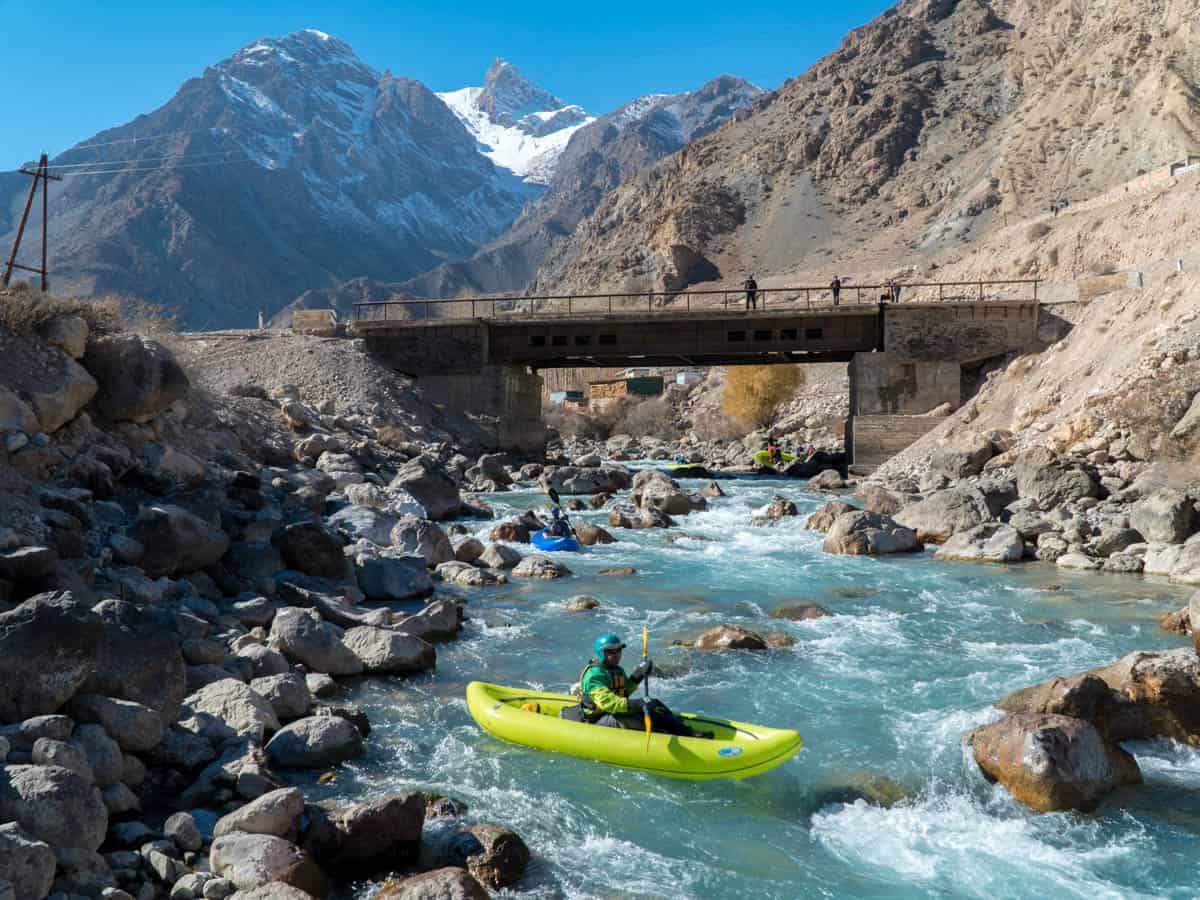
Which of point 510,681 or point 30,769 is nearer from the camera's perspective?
point 30,769

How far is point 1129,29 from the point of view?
68.6 m

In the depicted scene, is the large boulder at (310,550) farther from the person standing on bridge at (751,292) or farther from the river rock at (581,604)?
the person standing on bridge at (751,292)

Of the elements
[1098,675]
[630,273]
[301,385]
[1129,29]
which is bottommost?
[1098,675]

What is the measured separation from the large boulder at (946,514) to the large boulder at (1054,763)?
1102 cm

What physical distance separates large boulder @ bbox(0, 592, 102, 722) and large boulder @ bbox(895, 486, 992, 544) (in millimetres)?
15178

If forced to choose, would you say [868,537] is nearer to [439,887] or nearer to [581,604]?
[581,604]

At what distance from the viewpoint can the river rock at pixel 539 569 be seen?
15836 millimetres

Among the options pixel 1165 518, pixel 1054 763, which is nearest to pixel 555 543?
pixel 1165 518

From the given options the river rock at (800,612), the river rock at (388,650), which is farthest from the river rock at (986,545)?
the river rock at (388,650)

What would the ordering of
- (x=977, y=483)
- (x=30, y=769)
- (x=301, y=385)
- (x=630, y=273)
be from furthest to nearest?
(x=630, y=273), (x=301, y=385), (x=977, y=483), (x=30, y=769)

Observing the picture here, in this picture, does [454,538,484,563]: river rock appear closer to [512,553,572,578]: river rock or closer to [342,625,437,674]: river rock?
[512,553,572,578]: river rock

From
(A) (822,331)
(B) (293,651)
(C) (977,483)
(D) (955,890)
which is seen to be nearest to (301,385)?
(A) (822,331)

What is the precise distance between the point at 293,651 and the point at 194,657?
1.12m

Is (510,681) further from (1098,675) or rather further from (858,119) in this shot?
(858,119)
